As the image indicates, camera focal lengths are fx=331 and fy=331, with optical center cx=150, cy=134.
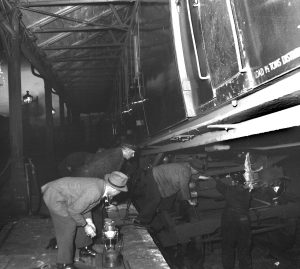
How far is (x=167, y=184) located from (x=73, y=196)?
122 inches

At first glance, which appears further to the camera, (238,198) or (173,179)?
(173,179)

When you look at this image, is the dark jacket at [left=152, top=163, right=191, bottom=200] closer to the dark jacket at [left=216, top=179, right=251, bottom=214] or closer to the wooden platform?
the dark jacket at [left=216, top=179, right=251, bottom=214]

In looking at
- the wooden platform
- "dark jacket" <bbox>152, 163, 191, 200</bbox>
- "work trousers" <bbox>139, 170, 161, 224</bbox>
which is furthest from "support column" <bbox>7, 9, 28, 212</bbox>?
"dark jacket" <bbox>152, 163, 191, 200</bbox>

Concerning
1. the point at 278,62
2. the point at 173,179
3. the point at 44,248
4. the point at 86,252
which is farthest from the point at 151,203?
the point at 278,62

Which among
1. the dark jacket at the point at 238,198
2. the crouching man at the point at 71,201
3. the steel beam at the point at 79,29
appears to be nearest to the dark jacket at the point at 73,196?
the crouching man at the point at 71,201

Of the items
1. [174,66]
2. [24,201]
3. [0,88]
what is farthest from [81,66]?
[174,66]

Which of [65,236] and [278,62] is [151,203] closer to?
[65,236]

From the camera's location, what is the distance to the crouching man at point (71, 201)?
3.98m

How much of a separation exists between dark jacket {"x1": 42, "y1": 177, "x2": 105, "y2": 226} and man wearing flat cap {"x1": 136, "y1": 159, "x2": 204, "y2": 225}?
8.67 ft

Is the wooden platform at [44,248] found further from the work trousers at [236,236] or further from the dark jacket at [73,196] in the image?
the work trousers at [236,236]

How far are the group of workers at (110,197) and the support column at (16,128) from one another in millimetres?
1355

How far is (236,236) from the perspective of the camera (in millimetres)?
6254

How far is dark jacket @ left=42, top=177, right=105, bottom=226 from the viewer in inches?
156

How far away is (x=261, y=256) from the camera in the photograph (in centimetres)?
772
